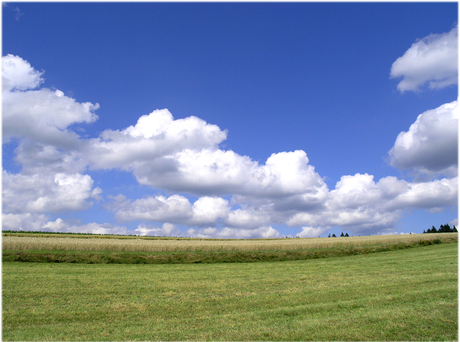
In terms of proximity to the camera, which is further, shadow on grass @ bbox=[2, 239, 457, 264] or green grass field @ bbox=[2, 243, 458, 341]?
shadow on grass @ bbox=[2, 239, 457, 264]

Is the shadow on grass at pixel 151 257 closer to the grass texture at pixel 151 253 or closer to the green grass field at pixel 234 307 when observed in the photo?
the grass texture at pixel 151 253

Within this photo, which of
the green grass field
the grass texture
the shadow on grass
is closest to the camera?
the green grass field

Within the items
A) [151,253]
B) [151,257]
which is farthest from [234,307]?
[151,253]

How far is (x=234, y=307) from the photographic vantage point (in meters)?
9.16

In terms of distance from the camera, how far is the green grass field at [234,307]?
281 inches

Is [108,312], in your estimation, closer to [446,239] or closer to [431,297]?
[431,297]

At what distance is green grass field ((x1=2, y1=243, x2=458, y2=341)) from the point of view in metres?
7.13

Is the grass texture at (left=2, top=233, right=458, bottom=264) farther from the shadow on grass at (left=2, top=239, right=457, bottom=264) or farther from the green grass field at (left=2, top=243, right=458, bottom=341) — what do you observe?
the green grass field at (left=2, top=243, right=458, bottom=341)

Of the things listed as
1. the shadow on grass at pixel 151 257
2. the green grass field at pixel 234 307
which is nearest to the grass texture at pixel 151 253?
the shadow on grass at pixel 151 257

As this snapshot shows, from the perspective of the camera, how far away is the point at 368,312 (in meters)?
8.38

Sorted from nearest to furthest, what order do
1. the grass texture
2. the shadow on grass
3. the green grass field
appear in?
1. the green grass field
2. the shadow on grass
3. the grass texture

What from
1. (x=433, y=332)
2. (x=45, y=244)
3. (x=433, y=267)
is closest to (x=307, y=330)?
(x=433, y=332)

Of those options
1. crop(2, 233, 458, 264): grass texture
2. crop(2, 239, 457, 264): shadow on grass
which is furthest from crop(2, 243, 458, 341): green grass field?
crop(2, 233, 458, 264): grass texture

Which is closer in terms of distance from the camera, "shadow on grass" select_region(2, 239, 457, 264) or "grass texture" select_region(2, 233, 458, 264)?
"shadow on grass" select_region(2, 239, 457, 264)
